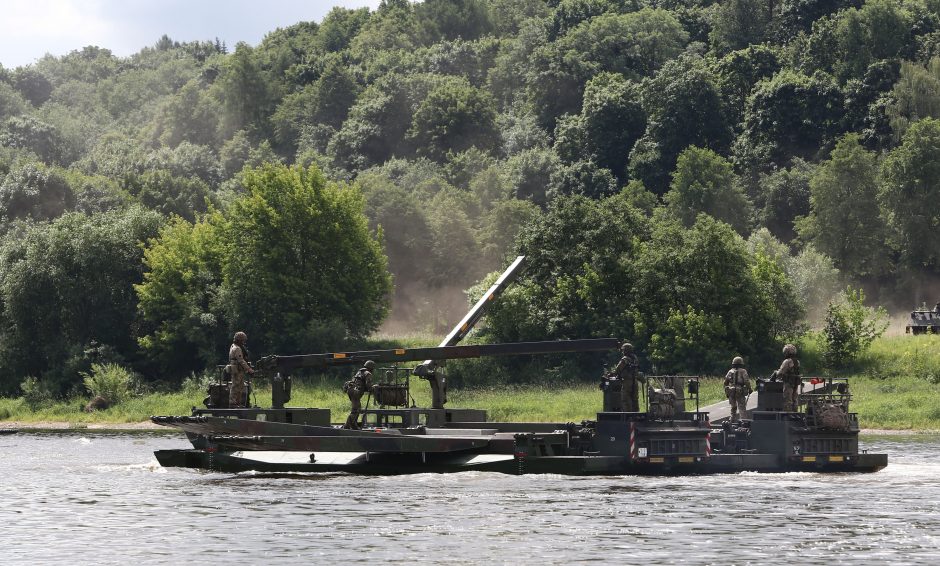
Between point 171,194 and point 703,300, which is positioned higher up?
point 171,194

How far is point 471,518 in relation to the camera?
37344 mm

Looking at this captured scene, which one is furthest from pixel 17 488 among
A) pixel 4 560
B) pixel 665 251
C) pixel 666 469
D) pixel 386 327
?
pixel 386 327

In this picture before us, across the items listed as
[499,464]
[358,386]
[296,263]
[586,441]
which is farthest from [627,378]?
[296,263]

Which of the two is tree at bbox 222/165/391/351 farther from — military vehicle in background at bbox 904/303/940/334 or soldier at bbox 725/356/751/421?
soldier at bbox 725/356/751/421

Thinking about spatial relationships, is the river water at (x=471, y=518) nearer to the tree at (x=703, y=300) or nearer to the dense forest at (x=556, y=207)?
the tree at (x=703, y=300)

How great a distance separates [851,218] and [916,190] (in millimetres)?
4938

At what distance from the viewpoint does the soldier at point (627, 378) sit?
44.0m

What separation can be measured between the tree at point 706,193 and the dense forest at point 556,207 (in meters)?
0.22

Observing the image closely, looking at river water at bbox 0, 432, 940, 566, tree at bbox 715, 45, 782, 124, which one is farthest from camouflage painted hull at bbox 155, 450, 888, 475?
tree at bbox 715, 45, 782, 124

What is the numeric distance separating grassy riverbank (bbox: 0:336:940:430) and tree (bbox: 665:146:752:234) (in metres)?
37.8

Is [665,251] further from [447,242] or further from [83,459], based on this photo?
[447,242]

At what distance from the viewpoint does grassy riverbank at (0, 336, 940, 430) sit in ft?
226

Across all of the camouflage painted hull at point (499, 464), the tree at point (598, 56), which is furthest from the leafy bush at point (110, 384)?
the tree at point (598, 56)

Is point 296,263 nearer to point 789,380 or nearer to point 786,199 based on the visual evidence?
point 786,199
